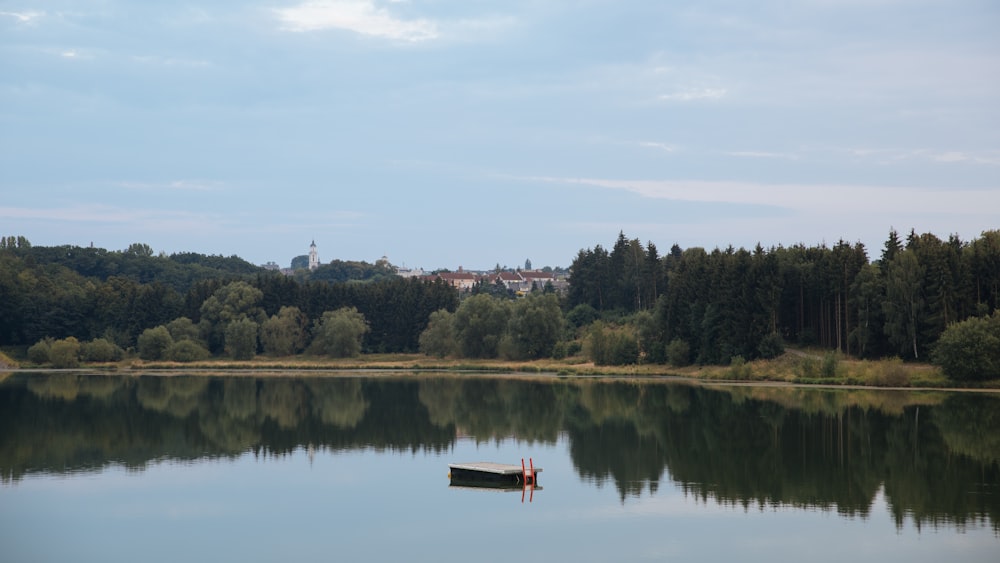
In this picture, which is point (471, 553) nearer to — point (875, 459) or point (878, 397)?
point (875, 459)

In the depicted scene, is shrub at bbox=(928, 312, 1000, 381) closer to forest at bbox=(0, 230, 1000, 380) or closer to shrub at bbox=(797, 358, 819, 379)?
forest at bbox=(0, 230, 1000, 380)

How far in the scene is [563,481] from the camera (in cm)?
3609

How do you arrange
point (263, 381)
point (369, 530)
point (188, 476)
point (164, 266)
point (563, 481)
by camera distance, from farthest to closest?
point (164, 266) < point (263, 381) < point (188, 476) < point (563, 481) < point (369, 530)

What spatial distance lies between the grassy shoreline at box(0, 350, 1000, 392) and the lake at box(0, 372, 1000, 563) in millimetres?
4639

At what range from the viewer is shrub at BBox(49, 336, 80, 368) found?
114 m

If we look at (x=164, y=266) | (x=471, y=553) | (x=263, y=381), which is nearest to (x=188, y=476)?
(x=471, y=553)

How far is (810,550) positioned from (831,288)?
190 ft

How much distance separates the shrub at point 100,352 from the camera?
116 m

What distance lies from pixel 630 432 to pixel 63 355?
83.3 metres

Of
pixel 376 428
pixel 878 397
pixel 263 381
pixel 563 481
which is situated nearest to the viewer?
pixel 563 481

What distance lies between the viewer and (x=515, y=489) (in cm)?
3491

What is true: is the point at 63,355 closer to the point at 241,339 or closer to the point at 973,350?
the point at 241,339

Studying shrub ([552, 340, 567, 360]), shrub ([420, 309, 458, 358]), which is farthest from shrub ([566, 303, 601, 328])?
shrub ([552, 340, 567, 360])

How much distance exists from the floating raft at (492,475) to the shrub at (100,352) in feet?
293
